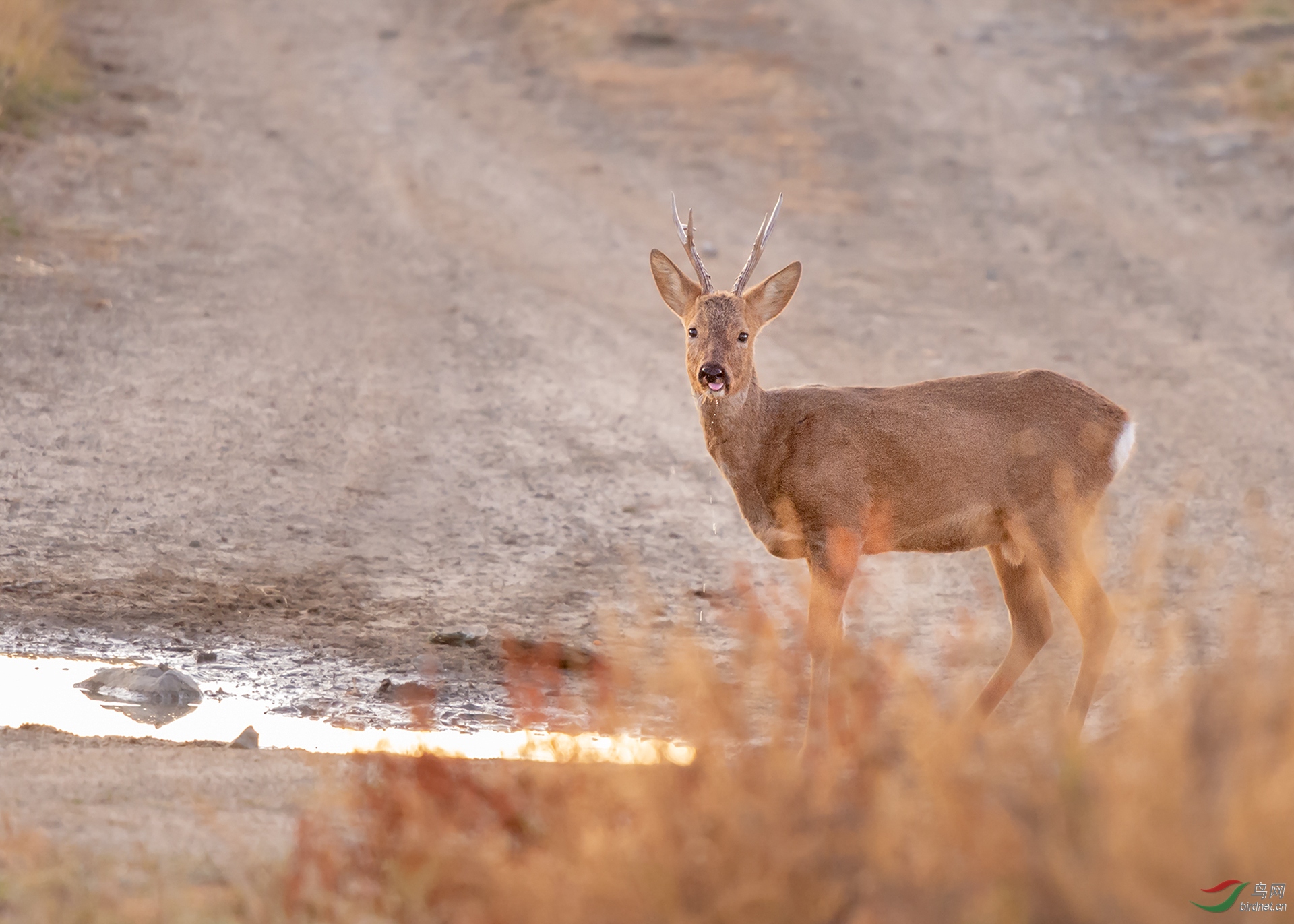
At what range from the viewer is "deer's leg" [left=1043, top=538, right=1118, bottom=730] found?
723 centimetres

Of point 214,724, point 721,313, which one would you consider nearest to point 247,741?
point 214,724

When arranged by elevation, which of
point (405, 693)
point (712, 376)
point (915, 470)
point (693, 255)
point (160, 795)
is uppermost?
point (693, 255)

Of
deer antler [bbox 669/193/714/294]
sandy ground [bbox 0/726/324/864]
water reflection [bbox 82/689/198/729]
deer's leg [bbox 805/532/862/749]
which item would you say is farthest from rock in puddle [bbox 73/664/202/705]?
deer antler [bbox 669/193/714/294]

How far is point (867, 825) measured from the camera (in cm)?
396

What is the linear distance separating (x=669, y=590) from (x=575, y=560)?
26.1 inches

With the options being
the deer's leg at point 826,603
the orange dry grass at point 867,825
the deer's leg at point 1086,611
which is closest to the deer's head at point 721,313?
the deer's leg at point 826,603

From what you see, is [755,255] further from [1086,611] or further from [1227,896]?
[1227,896]

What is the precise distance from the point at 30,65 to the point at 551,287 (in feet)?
22.1

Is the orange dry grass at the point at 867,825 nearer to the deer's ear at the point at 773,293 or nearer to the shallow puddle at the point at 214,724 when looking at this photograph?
the shallow puddle at the point at 214,724

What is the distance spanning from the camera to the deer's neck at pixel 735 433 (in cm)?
732

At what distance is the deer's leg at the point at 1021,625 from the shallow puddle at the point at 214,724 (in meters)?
1.93

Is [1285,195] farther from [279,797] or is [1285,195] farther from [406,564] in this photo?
[279,797]

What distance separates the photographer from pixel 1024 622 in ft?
25.1

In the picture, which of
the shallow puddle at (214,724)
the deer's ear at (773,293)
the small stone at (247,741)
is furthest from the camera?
the deer's ear at (773,293)
